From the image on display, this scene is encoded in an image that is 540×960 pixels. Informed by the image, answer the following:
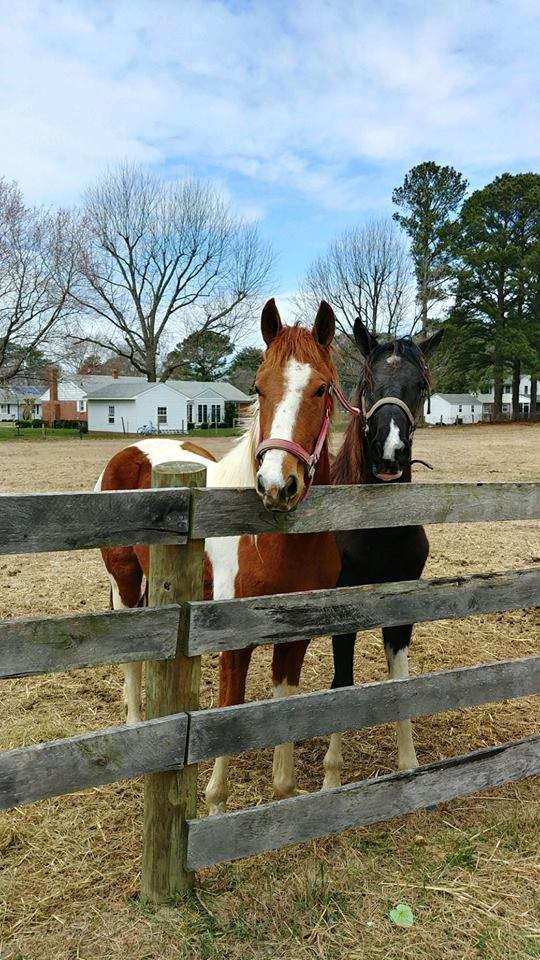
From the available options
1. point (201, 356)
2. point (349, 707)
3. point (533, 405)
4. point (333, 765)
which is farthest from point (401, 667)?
→ point (201, 356)

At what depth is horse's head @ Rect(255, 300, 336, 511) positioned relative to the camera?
6.63ft

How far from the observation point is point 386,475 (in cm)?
→ 300

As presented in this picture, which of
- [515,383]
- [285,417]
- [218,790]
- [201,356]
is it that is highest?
[201,356]

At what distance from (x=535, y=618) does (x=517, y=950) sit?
3776 mm

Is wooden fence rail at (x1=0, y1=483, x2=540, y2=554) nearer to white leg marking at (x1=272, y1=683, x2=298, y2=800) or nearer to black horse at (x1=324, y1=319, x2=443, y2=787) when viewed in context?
black horse at (x1=324, y1=319, x2=443, y2=787)

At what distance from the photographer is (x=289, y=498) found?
2.03 meters

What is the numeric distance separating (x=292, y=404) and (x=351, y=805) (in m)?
1.59

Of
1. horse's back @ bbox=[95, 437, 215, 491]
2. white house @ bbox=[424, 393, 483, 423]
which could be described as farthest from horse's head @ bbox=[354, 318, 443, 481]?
white house @ bbox=[424, 393, 483, 423]

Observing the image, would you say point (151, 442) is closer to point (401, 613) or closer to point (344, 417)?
point (344, 417)


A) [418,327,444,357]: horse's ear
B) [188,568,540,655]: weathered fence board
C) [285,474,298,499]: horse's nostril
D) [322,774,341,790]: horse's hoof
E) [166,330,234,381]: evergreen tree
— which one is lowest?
[322,774,341,790]: horse's hoof

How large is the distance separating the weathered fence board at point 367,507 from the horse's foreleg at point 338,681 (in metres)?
0.86

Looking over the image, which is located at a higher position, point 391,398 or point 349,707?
point 391,398

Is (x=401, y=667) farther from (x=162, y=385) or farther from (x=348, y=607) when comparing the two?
(x=162, y=385)

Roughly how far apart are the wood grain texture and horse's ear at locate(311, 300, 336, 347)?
959mm
